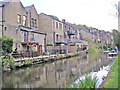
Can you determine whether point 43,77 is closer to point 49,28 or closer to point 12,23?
point 12,23

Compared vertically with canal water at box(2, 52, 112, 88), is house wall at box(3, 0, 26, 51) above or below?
above

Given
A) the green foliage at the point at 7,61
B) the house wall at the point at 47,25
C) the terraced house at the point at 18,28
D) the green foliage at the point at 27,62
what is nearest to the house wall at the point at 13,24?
the terraced house at the point at 18,28

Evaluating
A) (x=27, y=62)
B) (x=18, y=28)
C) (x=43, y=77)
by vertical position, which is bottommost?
(x=43, y=77)

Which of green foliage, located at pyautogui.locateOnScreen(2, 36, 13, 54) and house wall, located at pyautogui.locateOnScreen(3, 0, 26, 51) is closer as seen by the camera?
green foliage, located at pyautogui.locateOnScreen(2, 36, 13, 54)

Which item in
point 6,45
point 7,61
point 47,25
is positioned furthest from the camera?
point 47,25

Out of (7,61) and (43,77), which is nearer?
(43,77)

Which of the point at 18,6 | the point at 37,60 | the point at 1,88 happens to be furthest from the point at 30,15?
the point at 1,88

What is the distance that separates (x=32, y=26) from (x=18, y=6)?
551 centimetres

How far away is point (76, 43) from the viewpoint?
131 feet

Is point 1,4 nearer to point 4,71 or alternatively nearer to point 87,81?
point 4,71

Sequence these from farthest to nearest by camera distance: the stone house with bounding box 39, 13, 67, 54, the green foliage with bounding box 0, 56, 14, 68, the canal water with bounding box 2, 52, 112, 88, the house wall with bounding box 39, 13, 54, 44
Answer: the house wall with bounding box 39, 13, 54, 44 < the stone house with bounding box 39, 13, 67, 54 < the green foliage with bounding box 0, 56, 14, 68 < the canal water with bounding box 2, 52, 112, 88

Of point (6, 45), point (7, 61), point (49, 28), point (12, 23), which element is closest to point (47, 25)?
point (49, 28)

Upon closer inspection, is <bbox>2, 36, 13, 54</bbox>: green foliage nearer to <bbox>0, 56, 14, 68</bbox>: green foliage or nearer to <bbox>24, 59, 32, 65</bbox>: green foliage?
<bbox>0, 56, 14, 68</bbox>: green foliage

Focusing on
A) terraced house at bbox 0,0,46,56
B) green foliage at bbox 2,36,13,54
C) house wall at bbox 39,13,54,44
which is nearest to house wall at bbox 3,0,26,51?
terraced house at bbox 0,0,46,56
